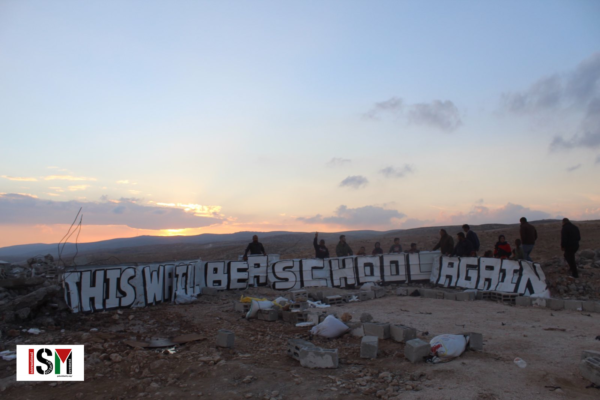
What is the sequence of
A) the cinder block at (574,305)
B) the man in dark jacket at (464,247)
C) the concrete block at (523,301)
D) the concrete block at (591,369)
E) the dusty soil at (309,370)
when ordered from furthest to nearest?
the man in dark jacket at (464,247) → the concrete block at (523,301) → the cinder block at (574,305) → the dusty soil at (309,370) → the concrete block at (591,369)

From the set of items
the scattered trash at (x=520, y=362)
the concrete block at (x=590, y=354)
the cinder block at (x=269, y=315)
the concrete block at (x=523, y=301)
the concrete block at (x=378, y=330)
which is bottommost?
the concrete block at (x=523, y=301)

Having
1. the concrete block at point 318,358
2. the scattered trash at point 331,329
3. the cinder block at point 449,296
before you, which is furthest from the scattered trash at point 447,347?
the cinder block at point 449,296

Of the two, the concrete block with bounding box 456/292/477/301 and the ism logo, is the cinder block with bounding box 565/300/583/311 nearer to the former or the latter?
the concrete block with bounding box 456/292/477/301

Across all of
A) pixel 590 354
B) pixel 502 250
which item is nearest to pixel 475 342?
pixel 590 354

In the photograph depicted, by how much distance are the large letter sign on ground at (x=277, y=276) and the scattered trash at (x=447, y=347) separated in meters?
7.55

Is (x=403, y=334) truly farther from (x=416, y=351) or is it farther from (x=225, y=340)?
(x=225, y=340)

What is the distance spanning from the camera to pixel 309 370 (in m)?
5.64

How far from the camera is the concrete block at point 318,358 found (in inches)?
224

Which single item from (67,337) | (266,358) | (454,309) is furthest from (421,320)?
(67,337)

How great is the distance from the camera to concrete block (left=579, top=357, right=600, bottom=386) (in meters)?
4.61

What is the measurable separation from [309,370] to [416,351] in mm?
1497

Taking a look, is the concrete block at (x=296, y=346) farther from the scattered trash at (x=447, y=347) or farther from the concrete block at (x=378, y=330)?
the scattered trash at (x=447, y=347)

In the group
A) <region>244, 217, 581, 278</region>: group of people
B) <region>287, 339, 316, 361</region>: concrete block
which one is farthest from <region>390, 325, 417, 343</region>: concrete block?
<region>244, 217, 581, 278</region>: group of people

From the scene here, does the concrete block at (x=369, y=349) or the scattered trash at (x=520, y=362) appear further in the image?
the concrete block at (x=369, y=349)
